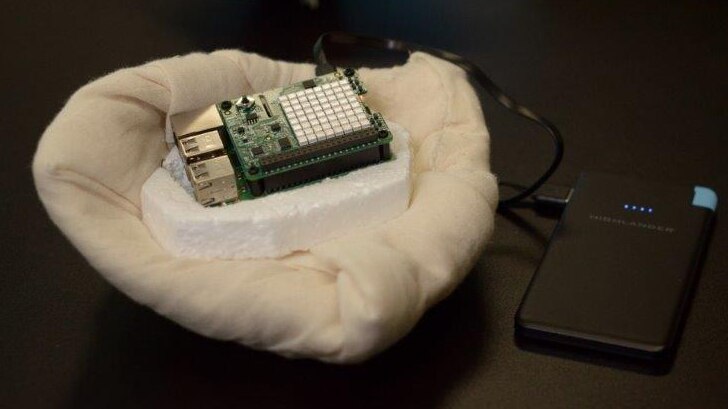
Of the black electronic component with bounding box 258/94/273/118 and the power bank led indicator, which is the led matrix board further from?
the power bank led indicator

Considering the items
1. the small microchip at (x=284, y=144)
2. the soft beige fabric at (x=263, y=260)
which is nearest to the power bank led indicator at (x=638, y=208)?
the soft beige fabric at (x=263, y=260)

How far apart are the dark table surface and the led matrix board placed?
0.12 meters

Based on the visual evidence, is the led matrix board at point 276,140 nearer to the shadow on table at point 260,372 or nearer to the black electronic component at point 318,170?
the black electronic component at point 318,170

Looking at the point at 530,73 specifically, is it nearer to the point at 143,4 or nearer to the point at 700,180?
the point at 700,180

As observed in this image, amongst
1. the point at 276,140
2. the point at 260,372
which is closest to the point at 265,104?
the point at 276,140

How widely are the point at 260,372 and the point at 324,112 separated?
0.68 ft

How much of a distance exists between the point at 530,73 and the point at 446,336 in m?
0.42

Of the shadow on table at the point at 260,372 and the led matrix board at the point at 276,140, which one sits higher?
the led matrix board at the point at 276,140

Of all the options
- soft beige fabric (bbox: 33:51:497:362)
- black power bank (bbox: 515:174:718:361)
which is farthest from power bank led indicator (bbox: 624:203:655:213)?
soft beige fabric (bbox: 33:51:497:362)

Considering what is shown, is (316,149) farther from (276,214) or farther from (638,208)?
(638,208)

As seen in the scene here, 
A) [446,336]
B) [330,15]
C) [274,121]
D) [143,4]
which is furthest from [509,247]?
[143,4]

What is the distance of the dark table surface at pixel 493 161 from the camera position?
0.61m

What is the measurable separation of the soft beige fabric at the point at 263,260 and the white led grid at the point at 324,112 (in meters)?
0.07

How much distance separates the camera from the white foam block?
2.02 feet
